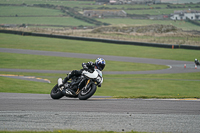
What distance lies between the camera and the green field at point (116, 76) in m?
21.4

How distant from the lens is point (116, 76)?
99.0 ft

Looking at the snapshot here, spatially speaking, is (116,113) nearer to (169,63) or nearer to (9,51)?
(169,63)

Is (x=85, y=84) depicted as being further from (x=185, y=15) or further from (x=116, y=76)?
(x=185, y=15)

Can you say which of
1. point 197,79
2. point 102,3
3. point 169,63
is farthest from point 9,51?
point 102,3

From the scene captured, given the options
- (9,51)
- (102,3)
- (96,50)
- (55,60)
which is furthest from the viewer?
(102,3)

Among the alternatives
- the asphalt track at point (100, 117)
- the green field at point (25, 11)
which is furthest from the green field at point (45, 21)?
the asphalt track at point (100, 117)

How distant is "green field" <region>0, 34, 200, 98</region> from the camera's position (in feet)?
70.3

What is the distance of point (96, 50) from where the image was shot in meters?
50.5

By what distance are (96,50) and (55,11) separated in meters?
73.6

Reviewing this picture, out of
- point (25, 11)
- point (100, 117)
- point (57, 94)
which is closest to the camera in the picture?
point (100, 117)

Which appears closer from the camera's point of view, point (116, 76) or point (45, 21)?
point (116, 76)

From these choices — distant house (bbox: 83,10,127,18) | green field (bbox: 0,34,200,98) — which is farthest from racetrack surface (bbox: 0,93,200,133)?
distant house (bbox: 83,10,127,18)

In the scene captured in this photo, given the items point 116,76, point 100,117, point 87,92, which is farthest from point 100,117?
point 116,76

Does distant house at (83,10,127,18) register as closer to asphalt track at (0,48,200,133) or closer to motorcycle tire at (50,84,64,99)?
motorcycle tire at (50,84,64,99)
